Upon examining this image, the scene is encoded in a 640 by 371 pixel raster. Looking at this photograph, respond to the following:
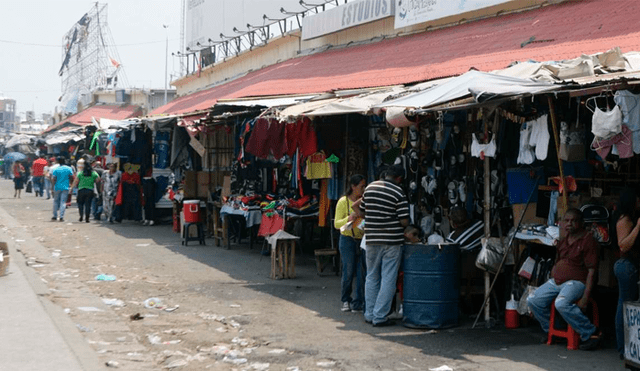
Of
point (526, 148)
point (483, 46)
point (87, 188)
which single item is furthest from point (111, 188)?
point (526, 148)

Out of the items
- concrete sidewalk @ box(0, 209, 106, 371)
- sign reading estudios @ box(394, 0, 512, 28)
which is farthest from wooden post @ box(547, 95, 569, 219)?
sign reading estudios @ box(394, 0, 512, 28)

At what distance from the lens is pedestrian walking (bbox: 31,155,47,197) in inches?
1487

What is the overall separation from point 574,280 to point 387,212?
2.30m

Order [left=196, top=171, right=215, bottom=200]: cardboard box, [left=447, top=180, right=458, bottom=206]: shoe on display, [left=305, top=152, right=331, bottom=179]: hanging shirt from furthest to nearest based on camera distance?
[left=196, top=171, right=215, bottom=200]: cardboard box < [left=305, top=152, right=331, bottom=179]: hanging shirt < [left=447, top=180, right=458, bottom=206]: shoe on display

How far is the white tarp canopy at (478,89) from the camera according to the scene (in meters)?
8.44

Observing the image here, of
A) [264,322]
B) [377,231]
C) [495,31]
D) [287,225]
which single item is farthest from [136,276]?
[495,31]

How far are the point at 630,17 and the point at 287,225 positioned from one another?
668cm

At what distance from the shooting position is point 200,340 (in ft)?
31.2

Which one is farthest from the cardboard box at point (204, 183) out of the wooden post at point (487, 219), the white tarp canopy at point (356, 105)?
the wooden post at point (487, 219)

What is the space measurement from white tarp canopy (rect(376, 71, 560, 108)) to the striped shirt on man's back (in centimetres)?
102

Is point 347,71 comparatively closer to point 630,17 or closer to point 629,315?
point 630,17

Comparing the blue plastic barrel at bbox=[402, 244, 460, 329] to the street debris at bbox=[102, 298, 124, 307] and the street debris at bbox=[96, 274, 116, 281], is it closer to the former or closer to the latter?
the street debris at bbox=[102, 298, 124, 307]

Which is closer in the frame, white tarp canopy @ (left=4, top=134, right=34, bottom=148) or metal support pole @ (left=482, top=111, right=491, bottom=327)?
metal support pole @ (left=482, top=111, right=491, bottom=327)

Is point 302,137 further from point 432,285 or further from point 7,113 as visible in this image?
point 7,113
